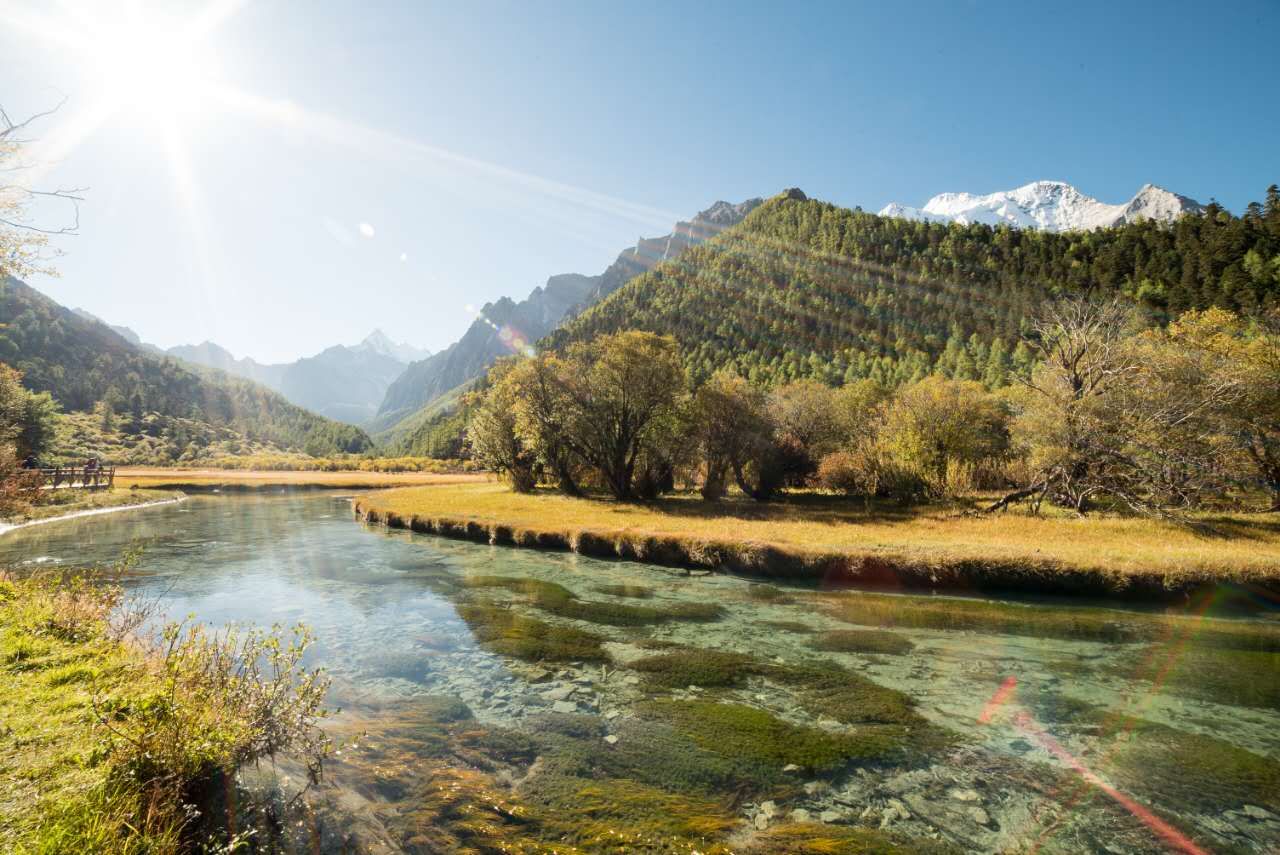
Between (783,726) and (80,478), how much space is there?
85.5 metres

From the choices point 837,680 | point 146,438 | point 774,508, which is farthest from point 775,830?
point 146,438

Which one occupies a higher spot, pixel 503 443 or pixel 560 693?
pixel 503 443

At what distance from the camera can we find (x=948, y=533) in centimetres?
2764

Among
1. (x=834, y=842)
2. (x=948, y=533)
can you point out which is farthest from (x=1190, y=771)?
(x=948, y=533)

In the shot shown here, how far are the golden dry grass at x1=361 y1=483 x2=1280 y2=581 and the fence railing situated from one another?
43950 mm

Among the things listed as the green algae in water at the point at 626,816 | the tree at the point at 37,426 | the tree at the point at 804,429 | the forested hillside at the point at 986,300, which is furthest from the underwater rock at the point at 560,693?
the forested hillside at the point at 986,300

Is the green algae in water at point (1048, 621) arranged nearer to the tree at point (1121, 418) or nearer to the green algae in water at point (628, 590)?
the green algae in water at point (628, 590)

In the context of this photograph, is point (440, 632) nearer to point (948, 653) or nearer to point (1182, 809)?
point (948, 653)

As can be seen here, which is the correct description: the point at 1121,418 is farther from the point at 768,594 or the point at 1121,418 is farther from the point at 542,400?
the point at 542,400

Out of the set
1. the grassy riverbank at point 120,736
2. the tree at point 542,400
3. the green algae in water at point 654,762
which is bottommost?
the green algae in water at point 654,762

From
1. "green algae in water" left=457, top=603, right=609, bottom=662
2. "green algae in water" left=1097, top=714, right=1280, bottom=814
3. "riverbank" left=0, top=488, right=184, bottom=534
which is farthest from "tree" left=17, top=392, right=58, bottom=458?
"green algae in water" left=1097, top=714, right=1280, bottom=814

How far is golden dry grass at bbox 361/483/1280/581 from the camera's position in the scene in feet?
67.5

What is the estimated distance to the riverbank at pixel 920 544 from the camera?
20016mm

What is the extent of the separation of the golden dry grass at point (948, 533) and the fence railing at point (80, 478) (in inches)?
1730
